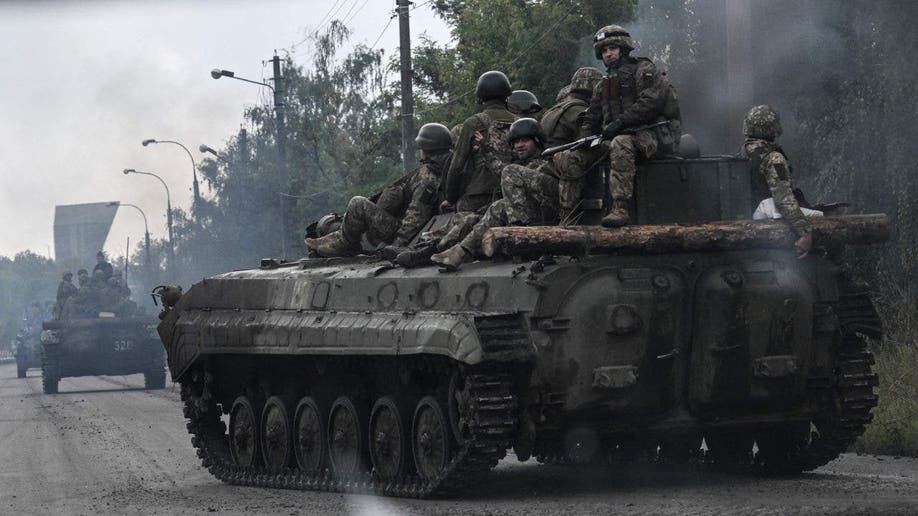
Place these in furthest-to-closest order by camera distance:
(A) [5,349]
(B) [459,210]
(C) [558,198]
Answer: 1. (A) [5,349]
2. (B) [459,210]
3. (C) [558,198]

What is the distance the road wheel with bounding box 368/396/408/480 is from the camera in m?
13.4

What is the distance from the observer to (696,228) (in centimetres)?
1243

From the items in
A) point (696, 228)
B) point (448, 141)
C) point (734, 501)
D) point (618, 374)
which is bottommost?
point (734, 501)

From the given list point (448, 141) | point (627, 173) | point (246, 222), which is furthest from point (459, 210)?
point (246, 222)

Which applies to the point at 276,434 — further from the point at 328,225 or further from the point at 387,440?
the point at 387,440

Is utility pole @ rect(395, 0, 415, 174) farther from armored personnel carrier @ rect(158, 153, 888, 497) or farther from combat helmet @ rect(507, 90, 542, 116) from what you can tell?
armored personnel carrier @ rect(158, 153, 888, 497)

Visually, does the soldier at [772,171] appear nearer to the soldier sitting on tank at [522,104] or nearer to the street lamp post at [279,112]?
the soldier sitting on tank at [522,104]

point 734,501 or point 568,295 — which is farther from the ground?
point 568,295

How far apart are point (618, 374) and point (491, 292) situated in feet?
3.33

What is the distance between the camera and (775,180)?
1304cm

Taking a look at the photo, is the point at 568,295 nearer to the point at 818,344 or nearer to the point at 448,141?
the point at 818,344

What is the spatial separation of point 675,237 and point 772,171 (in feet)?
3.83

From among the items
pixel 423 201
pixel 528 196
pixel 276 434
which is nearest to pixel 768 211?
pixel 528 196

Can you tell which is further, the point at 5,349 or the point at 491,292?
the point at 5,349
